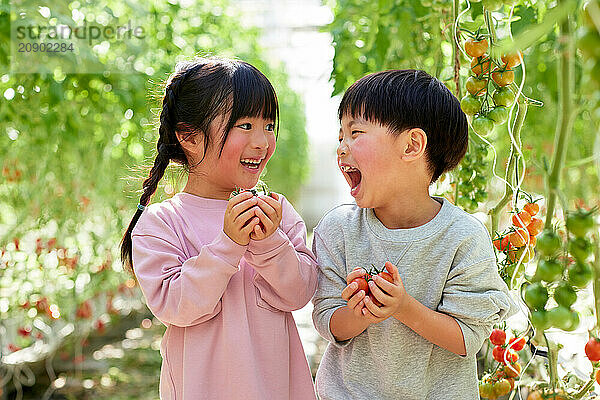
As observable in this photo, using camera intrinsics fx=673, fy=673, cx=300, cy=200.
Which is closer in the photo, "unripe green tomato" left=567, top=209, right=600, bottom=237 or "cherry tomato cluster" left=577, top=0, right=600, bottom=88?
"cherry tomato cluster" left=577, top=0, right=600, bottom=88

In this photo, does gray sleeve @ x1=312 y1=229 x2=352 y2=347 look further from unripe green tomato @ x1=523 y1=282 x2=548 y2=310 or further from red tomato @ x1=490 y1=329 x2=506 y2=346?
unripe green tomato @ x1=523 y1=282 x2=548 y2=310

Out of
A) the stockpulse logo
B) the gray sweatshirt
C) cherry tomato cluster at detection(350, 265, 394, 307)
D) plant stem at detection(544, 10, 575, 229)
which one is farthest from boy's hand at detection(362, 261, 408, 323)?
the stockpulse logo

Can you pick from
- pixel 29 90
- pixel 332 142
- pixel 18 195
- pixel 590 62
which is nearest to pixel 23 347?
pixel 18 195

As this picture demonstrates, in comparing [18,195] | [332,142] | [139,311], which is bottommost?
[332,142]

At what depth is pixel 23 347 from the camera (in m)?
3.01

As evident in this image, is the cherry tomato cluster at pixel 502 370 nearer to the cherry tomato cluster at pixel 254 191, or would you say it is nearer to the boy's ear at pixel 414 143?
the boy's ear at pixel 414 143

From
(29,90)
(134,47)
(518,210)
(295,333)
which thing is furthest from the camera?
(134,47)

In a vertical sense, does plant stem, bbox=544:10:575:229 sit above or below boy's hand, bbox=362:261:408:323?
above

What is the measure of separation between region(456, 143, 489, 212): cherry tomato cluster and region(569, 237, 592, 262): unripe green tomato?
0.70 m

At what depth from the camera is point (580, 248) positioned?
58 centimetres

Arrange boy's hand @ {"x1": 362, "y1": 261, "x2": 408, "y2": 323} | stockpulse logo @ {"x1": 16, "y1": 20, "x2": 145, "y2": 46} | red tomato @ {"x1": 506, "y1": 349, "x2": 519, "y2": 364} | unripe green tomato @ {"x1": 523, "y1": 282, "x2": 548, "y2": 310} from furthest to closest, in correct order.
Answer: stockpulse logo @ {"x1": 16, "y1": 20, "x2": 145, "y2": 46} → red tomato @ {"x1": 506, "y1": 349, "x2": 519, "y2": 364} → boy's hand @ {"x1": 362, "y1": 261, "x2": 408, "y2": 323} → unripe green tomato @ {"x1": 523, "y1": 282, "x2": 548, "y2": 310}

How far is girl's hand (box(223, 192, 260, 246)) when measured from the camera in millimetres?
1123

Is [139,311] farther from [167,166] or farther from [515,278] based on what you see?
[515,278]

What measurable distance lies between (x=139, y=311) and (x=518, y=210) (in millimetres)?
3604
